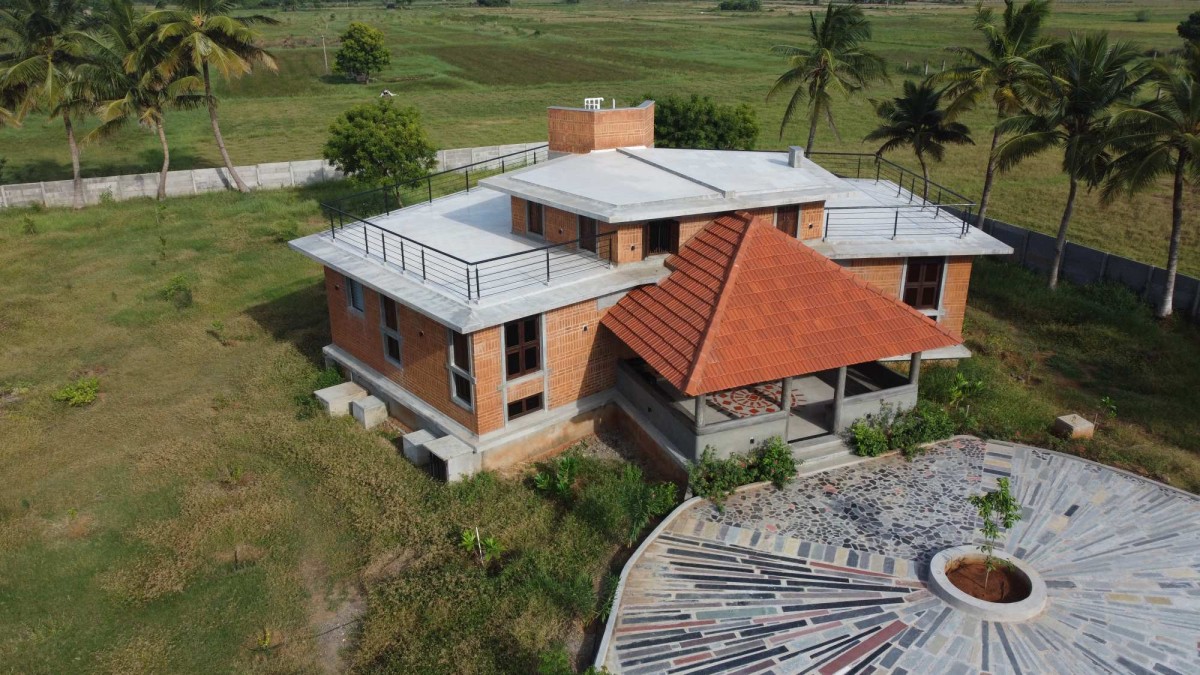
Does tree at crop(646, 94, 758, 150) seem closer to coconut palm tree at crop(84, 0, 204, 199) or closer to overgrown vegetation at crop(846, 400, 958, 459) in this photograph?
coconut palm tree at crop(84, 0, 204, 199)

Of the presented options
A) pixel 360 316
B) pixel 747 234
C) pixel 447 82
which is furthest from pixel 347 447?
pixel 447 82

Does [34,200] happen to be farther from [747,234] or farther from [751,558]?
[751,558]

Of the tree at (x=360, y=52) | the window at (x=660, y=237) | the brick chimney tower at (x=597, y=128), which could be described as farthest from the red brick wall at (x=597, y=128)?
the tree at (x=360, y=52)

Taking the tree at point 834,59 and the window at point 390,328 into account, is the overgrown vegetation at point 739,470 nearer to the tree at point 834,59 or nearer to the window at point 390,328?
the window at point 390,328

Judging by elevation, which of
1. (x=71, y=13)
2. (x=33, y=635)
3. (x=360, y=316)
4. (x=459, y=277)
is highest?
(x=71, y=13)

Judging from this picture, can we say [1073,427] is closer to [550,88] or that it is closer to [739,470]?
[739,470]

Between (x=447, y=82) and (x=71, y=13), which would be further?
(x=447, y=82)
